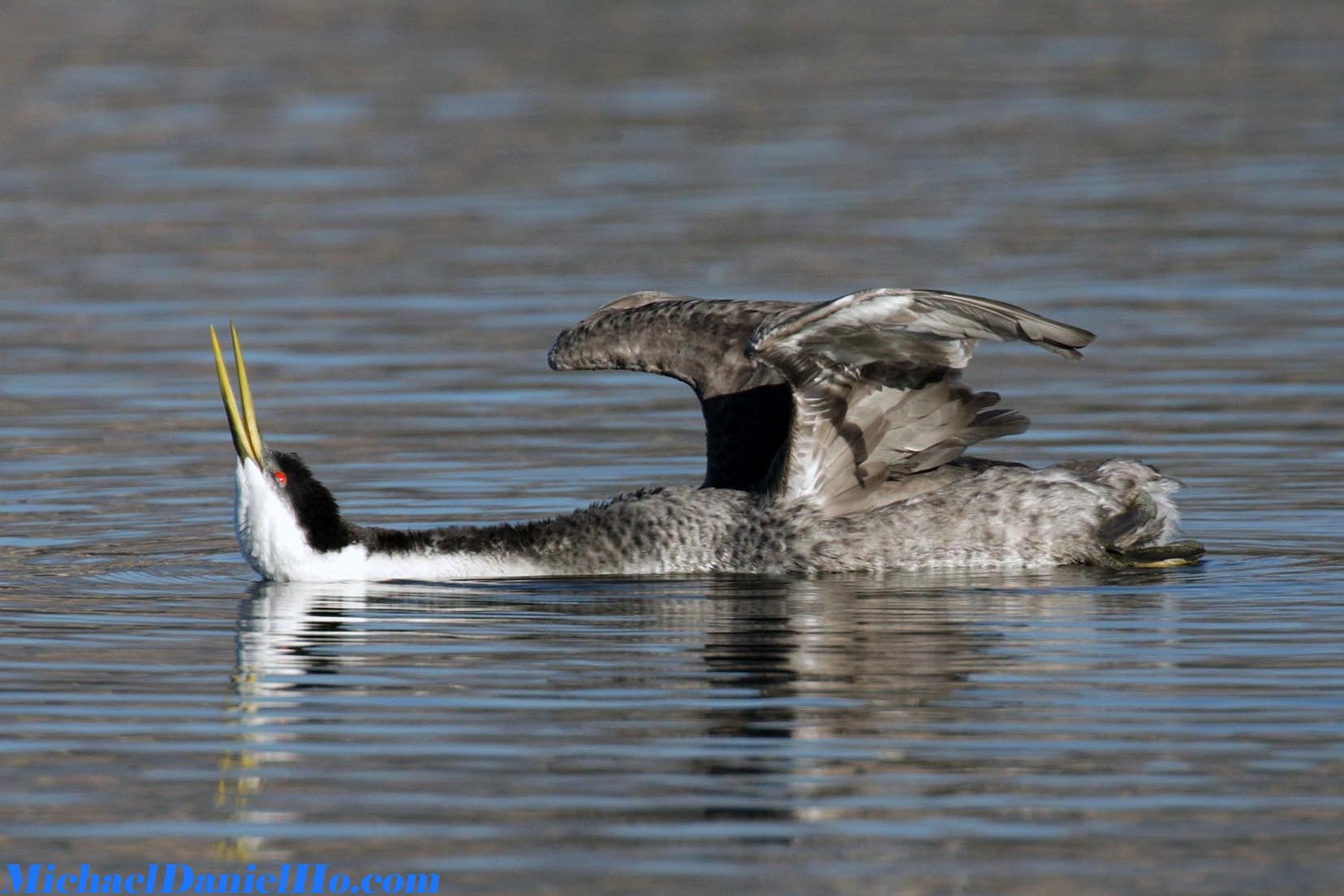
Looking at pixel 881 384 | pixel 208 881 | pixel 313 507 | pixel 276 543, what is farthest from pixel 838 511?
pixel 208 881

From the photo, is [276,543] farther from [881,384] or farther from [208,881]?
[208,881]

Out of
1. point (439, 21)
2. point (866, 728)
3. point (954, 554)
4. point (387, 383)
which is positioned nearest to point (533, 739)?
point (866, 728)

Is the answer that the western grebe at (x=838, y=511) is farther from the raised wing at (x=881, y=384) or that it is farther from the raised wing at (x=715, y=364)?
the raised wing at (x=715, y=364)

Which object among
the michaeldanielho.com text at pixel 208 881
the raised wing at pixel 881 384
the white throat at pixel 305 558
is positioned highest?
the raised wing at pixel 881 384

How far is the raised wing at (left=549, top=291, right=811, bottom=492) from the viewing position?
42.6 ft

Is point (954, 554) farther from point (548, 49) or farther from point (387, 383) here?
point (548, 49)

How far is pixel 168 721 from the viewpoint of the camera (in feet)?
30.2

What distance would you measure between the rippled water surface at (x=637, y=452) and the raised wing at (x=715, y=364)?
Result: 1.02m

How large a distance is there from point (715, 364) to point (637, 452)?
7.03 ft

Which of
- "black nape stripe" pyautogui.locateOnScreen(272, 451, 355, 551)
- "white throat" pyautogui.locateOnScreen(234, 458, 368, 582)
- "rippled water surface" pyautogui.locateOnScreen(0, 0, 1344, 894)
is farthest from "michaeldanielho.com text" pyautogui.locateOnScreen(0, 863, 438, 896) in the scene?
"black nape stripe" pyautogui.locateOnScreen(272, 451, 355, 551)

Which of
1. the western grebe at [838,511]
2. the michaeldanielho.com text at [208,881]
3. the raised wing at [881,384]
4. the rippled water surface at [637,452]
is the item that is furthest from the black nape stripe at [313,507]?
the michaeldanielho.com text at [208,881]

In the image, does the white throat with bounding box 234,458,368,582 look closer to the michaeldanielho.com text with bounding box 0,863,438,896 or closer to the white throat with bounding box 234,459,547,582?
the white throat with bounding box 234,459,547,582

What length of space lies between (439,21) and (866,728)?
3136cm

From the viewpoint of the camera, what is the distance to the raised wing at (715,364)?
42.6 ft
